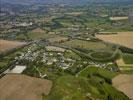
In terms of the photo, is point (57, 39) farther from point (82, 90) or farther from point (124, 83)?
point (82, 90)

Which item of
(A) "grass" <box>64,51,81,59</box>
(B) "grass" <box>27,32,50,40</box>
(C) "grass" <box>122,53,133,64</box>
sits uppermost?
(C) "grass" <box>122,53,133,64</box>

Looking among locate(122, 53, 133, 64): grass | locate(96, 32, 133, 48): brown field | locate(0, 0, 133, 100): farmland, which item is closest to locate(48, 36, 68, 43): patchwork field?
locate(0, 0, 133, 100): farmland

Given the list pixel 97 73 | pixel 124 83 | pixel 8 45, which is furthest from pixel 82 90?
pixel 8 45

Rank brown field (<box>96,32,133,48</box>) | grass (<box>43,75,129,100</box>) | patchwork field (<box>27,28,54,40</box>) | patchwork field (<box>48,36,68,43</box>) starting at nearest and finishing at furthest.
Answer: grass (<box>43,75,129,100</box>), brown field (<box>96,32,133,48</box>), patchwork field (<box>48,36,68,43</box>), patchwork field (<box>27,28,54,40</box>)

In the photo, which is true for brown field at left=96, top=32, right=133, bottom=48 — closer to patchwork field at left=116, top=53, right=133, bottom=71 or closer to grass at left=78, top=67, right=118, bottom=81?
patchwork field at left=116, top=53, right=133, bottom=71

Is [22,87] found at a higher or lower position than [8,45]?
higher

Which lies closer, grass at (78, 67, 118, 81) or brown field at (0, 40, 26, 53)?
grass at (78, 67, 118, 81)

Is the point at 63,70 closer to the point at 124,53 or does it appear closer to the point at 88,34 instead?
Answer: the point at 124,53
